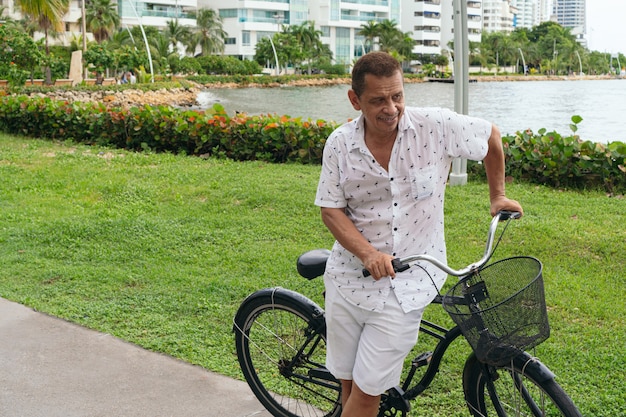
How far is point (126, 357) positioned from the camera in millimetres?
4492

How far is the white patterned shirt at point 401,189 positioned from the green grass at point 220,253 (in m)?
1.20

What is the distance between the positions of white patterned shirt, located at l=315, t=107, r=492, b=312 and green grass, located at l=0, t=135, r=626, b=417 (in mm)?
1196

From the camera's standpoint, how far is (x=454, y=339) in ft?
9.71

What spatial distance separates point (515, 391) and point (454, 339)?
0.32 metres

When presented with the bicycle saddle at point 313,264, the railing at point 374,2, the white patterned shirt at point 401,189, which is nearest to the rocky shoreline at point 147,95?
the bicycle saddle at point 313,264

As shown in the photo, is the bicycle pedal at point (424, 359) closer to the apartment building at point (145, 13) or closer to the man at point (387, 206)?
the man at point (387, 206)

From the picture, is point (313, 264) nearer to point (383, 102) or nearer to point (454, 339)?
point (454, 339)

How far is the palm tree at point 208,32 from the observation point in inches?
3278

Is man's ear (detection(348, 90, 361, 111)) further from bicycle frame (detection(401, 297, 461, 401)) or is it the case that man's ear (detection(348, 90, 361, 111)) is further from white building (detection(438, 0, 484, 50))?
white building (detection(438, 0, 484, 50))

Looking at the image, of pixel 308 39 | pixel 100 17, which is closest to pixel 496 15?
pixel 308 39

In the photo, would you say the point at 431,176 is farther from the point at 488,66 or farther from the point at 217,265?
the point at 488,66

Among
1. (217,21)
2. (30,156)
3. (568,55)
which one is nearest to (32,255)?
(30,156)

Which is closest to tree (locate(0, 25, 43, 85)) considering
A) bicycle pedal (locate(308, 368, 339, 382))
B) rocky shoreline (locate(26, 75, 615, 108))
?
rocky shoreline (locate(26, 75, 615, 108))

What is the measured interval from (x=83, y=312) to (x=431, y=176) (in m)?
3.26
